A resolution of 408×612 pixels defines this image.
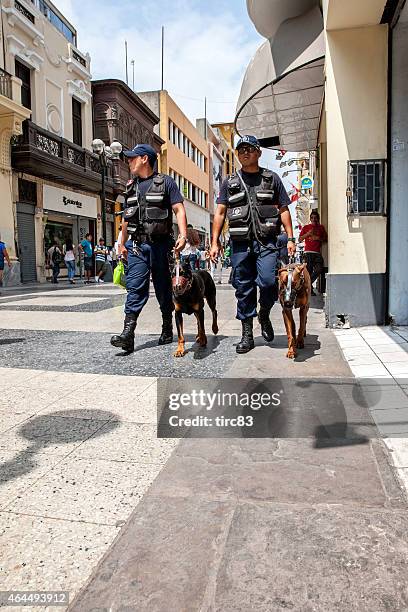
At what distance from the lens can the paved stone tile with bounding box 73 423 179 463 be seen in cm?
256

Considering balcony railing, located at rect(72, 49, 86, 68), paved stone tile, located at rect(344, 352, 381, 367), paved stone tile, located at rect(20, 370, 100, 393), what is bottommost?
Result: paved stone tile, located at rect(20, 370, 100, 393)

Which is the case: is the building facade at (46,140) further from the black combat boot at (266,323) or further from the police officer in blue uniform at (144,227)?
the black combat boot at (266,323)

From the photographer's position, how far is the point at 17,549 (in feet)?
5.77

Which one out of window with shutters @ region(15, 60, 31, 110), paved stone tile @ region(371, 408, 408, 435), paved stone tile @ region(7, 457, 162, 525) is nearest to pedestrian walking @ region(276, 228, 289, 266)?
paved stone tile @ region(371, 408, 408, 435)

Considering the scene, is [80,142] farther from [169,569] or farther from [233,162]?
[233,162]

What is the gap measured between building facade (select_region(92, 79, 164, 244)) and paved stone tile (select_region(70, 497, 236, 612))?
25704 millimetres

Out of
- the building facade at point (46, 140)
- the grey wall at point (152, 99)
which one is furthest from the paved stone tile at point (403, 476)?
the grey wall at point (152, 99)

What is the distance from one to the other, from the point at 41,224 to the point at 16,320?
548 inches

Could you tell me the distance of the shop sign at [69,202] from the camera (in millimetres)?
21188

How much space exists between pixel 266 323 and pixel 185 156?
125 ft

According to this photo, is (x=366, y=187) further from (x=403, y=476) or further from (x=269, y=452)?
(x=403, y=476)

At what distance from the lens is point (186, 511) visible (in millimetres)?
2027

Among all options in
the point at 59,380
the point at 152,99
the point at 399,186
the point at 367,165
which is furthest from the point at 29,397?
the point at 152,99

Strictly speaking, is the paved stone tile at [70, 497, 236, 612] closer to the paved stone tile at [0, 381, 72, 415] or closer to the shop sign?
the paved stone tile at [0, 381, 72, 415]
